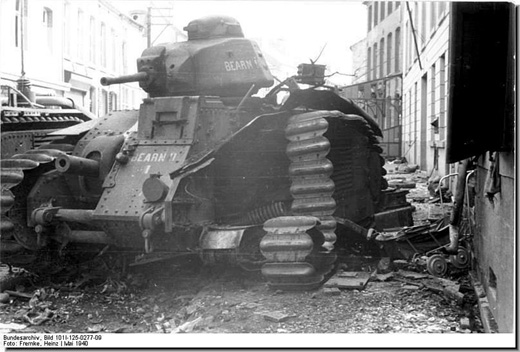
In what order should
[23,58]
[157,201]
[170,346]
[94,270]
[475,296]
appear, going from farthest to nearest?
[23,58]
[94,270]
[157,201]
[475,296]
[170,346]

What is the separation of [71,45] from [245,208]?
402 cm

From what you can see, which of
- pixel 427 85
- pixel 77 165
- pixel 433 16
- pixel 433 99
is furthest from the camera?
pixel 427 85

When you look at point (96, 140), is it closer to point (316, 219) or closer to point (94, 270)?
point (94, 270)

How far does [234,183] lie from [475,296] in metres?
2.67

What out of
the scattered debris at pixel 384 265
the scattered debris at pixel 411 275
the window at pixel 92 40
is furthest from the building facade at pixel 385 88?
the scattered debris at pixel 411 275

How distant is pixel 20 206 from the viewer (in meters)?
7.16

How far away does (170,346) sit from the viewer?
4668 millimetres

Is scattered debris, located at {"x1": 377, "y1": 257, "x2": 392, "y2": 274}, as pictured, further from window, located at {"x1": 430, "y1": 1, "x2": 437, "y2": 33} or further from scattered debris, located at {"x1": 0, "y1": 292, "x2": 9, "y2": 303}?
window, located at {"x1": 430, "y1": 1, "x2": 437, "y2": 33}

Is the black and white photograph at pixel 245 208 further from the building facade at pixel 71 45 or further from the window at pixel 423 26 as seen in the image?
the window at pixel 423 26

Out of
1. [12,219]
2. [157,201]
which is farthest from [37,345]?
[12,219]

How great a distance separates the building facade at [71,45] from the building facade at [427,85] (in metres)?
3.97


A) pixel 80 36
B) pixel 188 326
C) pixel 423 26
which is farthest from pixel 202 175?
pixel 423 26

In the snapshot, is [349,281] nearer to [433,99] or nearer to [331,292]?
[331,292]

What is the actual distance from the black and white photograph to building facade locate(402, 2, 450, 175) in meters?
2.71
